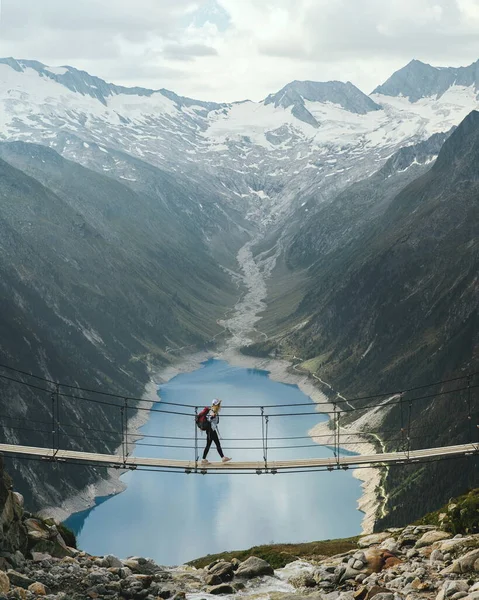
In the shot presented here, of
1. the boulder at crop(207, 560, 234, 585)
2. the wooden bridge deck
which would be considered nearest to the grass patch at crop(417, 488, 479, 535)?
the wooden bridge deck

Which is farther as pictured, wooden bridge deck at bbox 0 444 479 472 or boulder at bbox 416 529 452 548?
wooden bridge deck at bbox 0 444 479 472

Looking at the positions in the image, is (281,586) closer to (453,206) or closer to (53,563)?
(53,563)

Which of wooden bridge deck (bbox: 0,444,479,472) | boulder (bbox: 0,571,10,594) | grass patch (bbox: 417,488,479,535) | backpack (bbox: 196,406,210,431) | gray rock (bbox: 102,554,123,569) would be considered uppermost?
backpack (bbox: 196,406,210,431)

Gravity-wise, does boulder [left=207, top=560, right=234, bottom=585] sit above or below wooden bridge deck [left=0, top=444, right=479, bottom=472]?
below

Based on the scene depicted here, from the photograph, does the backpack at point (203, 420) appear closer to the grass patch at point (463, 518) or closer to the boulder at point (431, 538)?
the boulder at point (431, 538)

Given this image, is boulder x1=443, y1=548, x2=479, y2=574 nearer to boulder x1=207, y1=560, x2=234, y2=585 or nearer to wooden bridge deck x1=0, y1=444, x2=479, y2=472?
boulder x1=207, y1=560, x2=234, y2=585

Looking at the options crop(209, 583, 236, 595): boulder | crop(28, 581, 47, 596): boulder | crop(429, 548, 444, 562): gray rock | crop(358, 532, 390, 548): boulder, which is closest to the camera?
crop(28, 581, 47, 596): boulder

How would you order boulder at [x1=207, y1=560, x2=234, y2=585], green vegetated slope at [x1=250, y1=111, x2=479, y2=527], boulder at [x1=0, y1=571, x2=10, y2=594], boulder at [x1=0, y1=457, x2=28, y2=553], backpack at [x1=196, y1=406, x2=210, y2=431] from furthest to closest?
green vegetated slope at [x1=250, y1=111, x2=479, y2=527] → backpack at [x1=196, y1=406, x2=210, y2=431] → boulder at [x1=207, y1=560, x2=234, y2=585] → boulder at [x1=0, y1=457, x2=28, y2=553] → boulder at [x1=0, y1=571, x2=10, y2=594]

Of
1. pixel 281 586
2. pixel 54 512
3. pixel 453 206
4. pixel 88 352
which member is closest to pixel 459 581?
pixel 281 586
